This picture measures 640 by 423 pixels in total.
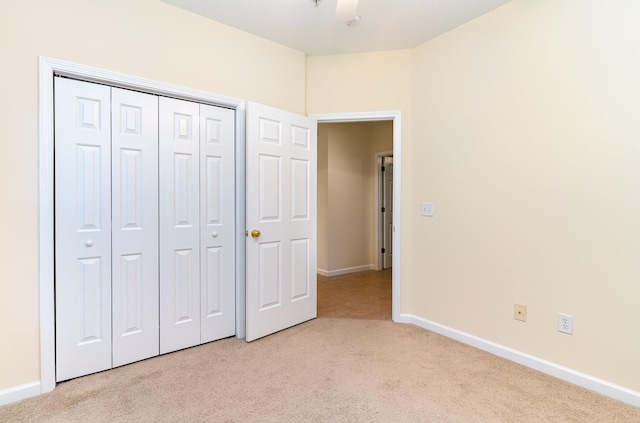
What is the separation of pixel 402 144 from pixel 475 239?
42.7 inches

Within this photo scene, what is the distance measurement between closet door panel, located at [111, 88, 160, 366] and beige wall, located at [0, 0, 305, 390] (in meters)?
0.29

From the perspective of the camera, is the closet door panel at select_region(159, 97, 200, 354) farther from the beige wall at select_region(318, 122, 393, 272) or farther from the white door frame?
the beige wall at select_region(318, 122, 393, 272)

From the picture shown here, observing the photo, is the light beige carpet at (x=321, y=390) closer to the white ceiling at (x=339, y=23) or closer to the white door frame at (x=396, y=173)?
the white door frame at (x=396, y=173)

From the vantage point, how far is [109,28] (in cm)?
204

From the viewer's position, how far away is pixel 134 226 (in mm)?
2186

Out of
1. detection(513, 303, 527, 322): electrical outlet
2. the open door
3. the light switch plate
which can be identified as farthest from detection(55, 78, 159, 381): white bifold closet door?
detection(513, 303, 527, 322): electrical outlet

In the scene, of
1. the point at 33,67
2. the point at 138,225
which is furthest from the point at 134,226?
the point at 33,67

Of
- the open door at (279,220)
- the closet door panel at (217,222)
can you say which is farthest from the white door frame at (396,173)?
the closet door panel at (217,222)

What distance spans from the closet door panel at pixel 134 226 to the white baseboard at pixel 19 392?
1.30ft

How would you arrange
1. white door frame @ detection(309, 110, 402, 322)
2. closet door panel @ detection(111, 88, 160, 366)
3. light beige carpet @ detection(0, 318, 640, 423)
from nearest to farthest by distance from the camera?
1. light beige carpet @ detection(0, 318, 640, 423)
2. closet door panel @ detection(111, 88, 160, 366)
3. white door frame @ detection(309, 110, 402, 322)

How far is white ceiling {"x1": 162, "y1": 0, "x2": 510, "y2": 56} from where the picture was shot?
2.28 m

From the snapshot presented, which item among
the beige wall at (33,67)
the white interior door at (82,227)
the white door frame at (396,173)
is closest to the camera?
the beige wall at (33,67)

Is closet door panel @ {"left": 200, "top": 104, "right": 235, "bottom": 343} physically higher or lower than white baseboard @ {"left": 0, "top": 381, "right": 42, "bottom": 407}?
higher

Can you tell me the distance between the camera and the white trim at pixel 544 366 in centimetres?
178
